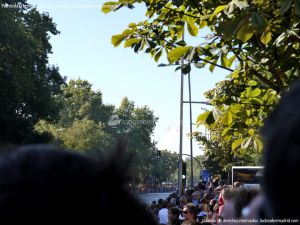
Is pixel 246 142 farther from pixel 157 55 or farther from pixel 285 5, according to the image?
pixel 285 5

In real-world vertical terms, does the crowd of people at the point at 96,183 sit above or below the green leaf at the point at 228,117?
below

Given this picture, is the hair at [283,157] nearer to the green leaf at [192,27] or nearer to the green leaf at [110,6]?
the green leaf at [192,27]

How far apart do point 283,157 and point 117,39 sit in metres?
4.38

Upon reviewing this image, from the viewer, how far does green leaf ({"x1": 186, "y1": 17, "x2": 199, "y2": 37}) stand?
16.1ft

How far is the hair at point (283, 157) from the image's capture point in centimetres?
69

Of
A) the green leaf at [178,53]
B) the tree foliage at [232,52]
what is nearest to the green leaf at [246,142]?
the tree foliage at [232,52]

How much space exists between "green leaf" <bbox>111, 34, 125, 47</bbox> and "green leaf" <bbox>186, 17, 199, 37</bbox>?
57 cm

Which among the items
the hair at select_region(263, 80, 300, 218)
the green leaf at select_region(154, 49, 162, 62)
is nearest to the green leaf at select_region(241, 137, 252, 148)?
the green leaf at select_region(154, 49, 162, 62)

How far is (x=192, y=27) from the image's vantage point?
4957mm

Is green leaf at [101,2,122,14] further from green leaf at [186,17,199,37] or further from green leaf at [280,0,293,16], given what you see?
green leaf at [280,0,293,16]

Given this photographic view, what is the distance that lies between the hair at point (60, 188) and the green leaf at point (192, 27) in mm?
4126

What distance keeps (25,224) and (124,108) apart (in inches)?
3561

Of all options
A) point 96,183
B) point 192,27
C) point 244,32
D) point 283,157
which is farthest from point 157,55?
point 283,157

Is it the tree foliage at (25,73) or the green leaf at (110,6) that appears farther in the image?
the tree foliage at (25,73)
